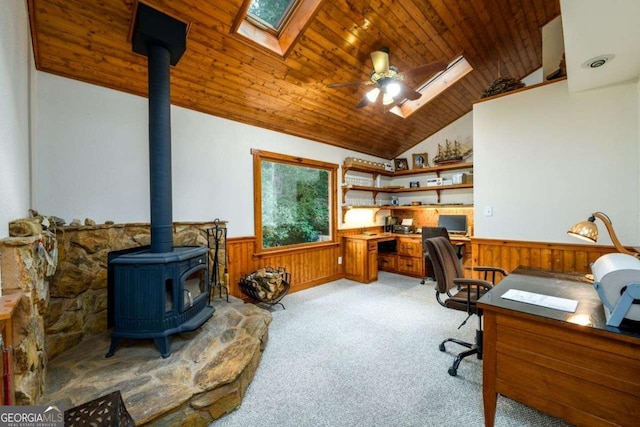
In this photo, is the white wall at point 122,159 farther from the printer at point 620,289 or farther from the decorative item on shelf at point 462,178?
the decorative item on shelf at point 462,178

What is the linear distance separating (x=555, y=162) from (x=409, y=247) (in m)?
2.69

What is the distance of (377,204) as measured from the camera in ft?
19.3

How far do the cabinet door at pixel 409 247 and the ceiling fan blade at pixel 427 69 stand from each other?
3.20 m

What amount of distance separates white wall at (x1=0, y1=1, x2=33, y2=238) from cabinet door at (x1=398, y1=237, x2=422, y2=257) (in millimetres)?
5067

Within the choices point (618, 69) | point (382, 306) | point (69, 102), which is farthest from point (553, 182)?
point (69, 102)

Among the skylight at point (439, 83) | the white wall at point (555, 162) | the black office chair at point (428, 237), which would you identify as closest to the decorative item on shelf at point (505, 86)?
the white wall at point (555, 162)

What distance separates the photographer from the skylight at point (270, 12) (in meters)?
2.60

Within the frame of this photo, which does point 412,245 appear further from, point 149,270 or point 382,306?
point 149,270

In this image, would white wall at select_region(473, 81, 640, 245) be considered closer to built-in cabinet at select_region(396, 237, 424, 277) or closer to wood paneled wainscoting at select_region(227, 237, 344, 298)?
built-in cabinet at select_region(396, 237, 424, 277)

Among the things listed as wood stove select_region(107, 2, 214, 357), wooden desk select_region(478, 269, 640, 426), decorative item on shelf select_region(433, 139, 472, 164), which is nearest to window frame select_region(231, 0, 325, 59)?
wood stove select_region(107, 2, 214, 357)

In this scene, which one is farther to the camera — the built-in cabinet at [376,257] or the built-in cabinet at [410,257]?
the built-in cabinet at [410,257]

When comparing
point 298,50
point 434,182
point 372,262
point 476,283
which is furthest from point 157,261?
point 434,182

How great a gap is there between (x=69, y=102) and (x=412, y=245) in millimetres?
5179

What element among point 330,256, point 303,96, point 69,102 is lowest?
point 330,256
